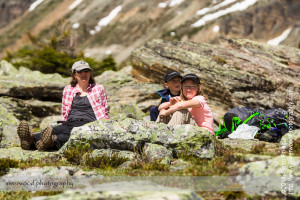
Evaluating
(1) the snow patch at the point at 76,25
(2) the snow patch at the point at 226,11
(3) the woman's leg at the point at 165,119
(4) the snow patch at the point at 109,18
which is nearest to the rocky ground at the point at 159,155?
(3) the woman's leg at the point at 165,119

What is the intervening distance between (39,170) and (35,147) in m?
2.61

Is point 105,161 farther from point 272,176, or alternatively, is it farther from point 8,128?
point 8,128

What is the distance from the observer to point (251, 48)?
640 inches

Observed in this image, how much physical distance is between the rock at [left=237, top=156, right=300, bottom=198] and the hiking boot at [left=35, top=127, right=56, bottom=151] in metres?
5.11

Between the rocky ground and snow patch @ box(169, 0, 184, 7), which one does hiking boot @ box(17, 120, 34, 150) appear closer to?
the rocky ground

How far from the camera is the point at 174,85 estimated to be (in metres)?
8.88

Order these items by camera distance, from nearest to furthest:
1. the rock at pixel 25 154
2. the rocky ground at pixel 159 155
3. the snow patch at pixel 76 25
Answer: the rocky ground at pixel 159 155 < the rock at pixel 25 154 < the snow patch at pixel 76 25

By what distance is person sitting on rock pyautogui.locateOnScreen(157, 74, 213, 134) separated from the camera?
24.2ft

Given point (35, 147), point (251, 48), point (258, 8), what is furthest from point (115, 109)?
point (258, 8)

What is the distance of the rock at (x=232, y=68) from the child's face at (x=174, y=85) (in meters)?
5.14

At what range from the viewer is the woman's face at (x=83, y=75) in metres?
8.85

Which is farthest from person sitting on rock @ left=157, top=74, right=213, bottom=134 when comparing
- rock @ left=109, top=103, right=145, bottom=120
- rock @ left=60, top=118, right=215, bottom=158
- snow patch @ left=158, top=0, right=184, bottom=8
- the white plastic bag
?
snow patch @ left=158, top=0, right=184, bottom=8

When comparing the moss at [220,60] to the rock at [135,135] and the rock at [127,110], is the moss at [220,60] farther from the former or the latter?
the rock at [135,135]

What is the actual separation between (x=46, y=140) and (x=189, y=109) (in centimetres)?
389
